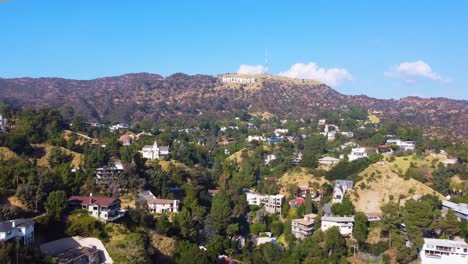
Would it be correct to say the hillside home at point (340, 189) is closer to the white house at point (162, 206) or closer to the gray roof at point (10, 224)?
the white house at point (162, 206)

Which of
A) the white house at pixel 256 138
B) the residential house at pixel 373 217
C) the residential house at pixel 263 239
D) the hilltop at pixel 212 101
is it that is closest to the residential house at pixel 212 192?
the residential house at pixel 263 239

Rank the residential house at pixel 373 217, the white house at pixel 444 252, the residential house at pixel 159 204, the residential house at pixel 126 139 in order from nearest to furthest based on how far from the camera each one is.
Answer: the white house at pixel 444 252 < the residential house at pixel 159 204 < the residential house at pixel 373 217 < the residential house at pixel 126 139

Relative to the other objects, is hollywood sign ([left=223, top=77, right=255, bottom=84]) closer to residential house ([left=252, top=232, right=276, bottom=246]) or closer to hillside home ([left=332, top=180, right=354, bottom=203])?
hillside home ([left=332, top=180, right=354, bottom=203])

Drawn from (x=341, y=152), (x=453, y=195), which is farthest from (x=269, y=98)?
(x=453, y=195)

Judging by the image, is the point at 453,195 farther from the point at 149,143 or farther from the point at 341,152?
the point at 149,143

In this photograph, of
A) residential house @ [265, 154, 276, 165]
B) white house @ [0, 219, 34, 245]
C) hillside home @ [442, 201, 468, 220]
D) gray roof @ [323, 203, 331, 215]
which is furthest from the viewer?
residential house @ [265, 154, 276, 165]

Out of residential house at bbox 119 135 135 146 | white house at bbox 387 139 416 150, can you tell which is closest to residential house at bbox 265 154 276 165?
white house at bbox 387 139 416 150
